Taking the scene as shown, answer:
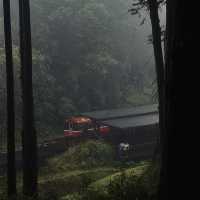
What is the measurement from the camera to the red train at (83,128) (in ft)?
105

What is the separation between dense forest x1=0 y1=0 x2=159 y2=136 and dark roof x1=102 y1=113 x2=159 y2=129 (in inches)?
380

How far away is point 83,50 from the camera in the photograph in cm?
4603

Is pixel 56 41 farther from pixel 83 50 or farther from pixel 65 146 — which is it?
pixel 65 146

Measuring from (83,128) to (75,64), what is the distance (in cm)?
1553

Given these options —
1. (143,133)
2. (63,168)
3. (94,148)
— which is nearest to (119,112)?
(143,133)

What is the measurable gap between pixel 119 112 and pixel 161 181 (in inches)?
1265

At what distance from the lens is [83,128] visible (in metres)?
32.4

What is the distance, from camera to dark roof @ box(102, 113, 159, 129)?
29.7 metres

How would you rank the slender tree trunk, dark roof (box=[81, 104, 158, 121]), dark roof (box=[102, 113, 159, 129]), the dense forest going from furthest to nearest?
1. the dense forest
2. dark roof (box=[81, 104, 158, 121])
3. dark roof (box=[102, 113, 159, 129])
4. the slender tree trunk

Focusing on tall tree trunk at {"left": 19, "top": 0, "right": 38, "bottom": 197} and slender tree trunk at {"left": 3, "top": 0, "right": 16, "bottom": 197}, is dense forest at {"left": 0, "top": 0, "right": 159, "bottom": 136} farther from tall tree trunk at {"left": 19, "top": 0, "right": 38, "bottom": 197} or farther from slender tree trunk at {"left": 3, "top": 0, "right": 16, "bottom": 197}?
slender tree trunk at {"left": 3, "top": 0, "right": 16, "bottom": 197}

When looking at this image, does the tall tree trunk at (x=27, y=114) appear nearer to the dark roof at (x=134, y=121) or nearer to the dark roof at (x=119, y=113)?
the dark roof at (x=134, y=121)

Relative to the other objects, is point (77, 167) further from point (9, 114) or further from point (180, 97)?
point (180, 97)

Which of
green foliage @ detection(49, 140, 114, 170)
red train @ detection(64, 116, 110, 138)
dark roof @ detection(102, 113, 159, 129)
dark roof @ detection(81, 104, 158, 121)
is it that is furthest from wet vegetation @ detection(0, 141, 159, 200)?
dark roof @ detection(81, 104, 158, 121)

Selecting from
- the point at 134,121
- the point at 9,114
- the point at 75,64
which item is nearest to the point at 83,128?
the point at 134,121
